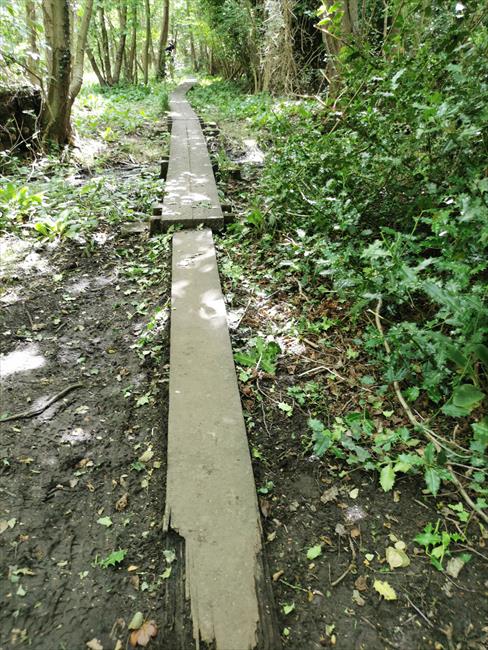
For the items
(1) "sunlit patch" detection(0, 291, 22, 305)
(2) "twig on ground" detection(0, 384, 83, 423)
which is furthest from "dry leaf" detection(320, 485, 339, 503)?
(1) "sunlit patch" detection(0, 291, 22, 305)

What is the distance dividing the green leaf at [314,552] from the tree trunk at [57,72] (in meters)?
7.26

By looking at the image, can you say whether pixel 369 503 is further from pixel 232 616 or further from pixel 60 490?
pixel 60 490

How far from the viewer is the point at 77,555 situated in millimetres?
1848

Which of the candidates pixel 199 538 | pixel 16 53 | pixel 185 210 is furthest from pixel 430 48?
pixel 16 53

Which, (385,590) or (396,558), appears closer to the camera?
(385,590)

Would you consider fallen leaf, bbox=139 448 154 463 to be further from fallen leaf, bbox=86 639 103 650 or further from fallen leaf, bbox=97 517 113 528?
fallen leaf, bbox=86 639 103 650

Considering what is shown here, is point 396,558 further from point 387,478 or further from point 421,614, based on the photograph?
point 387,478

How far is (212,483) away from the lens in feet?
6.55

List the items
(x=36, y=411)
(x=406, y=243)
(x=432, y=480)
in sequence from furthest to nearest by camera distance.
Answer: (x=406, y=243) → (x=36, y=411) → (x=432, y=480)

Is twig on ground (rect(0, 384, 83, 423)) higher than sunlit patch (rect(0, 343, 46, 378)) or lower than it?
lower

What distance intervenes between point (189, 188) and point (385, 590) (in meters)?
4.78

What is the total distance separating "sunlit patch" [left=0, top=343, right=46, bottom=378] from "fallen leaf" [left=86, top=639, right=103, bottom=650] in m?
1.83

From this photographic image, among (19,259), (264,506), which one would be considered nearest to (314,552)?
(264,506)

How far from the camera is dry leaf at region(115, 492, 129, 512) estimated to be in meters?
2.05
